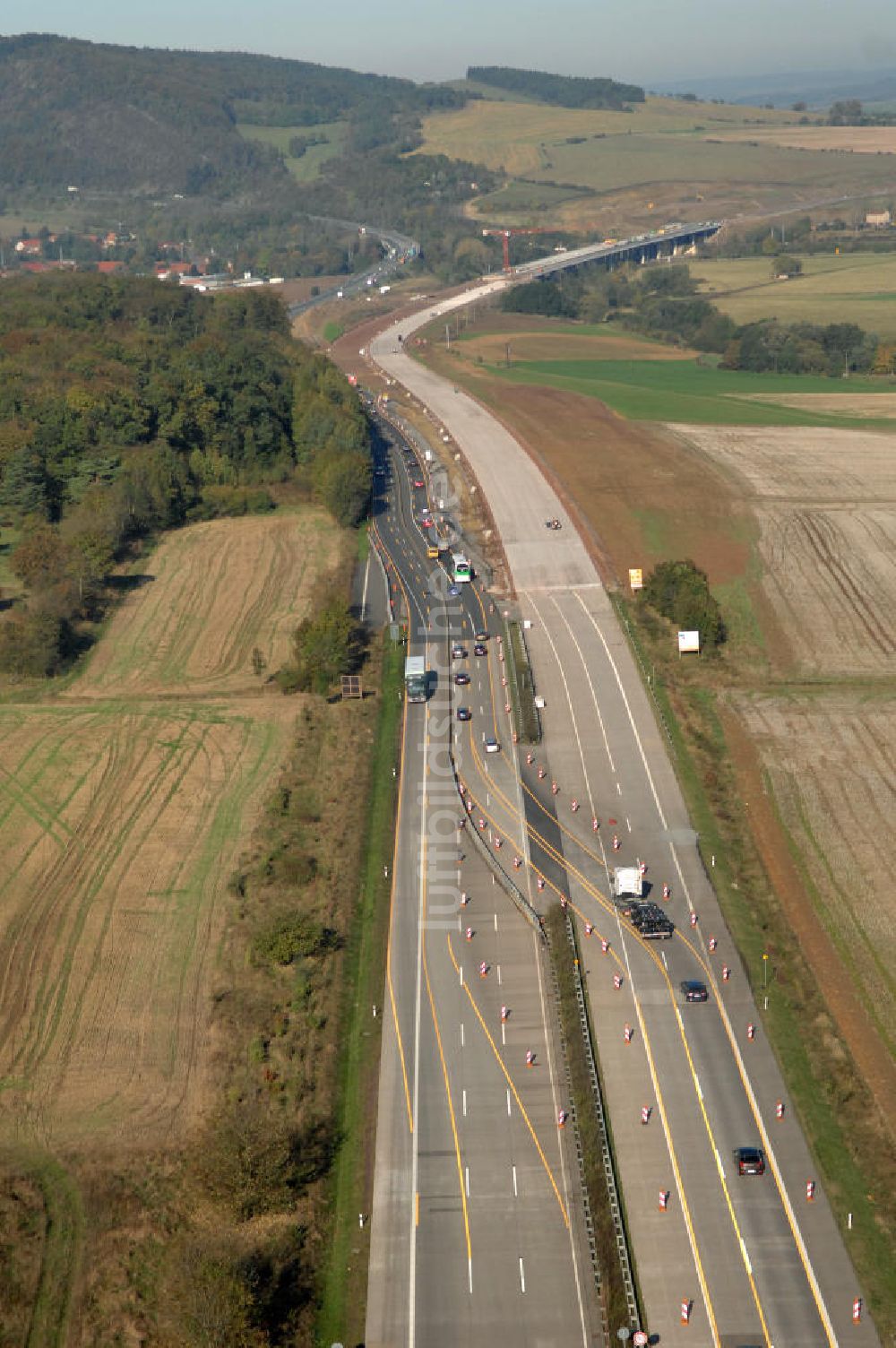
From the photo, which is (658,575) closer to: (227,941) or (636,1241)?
(227,941)

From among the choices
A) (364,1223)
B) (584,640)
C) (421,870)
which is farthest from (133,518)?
(364,1223)

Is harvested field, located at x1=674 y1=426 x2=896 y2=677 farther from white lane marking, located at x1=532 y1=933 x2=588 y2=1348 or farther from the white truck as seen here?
white lane marking, located at x1=532 y1=933 x2=588 y2=1348

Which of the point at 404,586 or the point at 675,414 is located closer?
the point at 404,586

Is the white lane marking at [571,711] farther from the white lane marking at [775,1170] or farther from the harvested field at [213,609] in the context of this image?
the harvested field at [213,609]

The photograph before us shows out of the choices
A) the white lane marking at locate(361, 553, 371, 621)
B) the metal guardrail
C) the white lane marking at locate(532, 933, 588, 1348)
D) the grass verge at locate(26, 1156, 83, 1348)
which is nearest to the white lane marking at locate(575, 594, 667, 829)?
the metal guardrail

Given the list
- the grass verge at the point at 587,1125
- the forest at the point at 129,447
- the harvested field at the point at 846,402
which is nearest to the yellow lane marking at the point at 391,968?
the grass verge at the point at 587,1125

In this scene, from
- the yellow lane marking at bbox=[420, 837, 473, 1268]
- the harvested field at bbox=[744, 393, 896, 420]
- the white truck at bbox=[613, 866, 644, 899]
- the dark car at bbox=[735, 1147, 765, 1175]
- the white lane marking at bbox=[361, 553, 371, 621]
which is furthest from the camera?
the harvested field at bbox=[744, 393, 896, 420]
